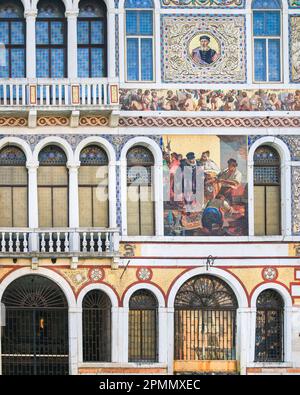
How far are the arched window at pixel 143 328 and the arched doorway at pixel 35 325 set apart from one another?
1.90 meters

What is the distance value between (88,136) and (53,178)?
157 centimetres

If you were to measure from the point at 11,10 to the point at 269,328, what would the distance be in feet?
38.8

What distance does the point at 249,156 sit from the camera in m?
38.4

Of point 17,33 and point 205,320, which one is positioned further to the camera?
point 17,33

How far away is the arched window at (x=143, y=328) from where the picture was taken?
38.3 metres

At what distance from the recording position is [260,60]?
128 ft

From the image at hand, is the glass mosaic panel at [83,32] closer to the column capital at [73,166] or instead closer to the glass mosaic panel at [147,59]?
the glass mosaic panel at [147,59]

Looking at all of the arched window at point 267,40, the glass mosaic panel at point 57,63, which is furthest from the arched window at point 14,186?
the arched window at point 267,40

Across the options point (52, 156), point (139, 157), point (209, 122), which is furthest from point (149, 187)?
point (52, 156)

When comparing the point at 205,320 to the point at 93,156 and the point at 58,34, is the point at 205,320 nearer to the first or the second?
the point at 93,156

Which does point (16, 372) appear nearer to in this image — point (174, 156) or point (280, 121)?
point (174, 156)

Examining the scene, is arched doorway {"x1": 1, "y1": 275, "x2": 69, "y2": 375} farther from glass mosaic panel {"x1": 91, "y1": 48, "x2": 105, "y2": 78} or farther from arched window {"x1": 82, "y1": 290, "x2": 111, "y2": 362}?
glass mosaic panel {"x1": 91, "y1": 48, "x2": 105, "y2": 78}

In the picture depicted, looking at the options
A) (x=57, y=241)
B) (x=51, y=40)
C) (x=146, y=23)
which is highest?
(x=146, y=23)

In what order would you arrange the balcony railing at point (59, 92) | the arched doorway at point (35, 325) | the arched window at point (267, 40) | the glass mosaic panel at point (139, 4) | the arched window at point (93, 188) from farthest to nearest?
the arched window at point (267, 40) → the glass mosaic panel at point (139, 4) → the arched window at point (93, 188) → the arched doorway at point (35, 325) → the balcony railing at point (59, 92)
